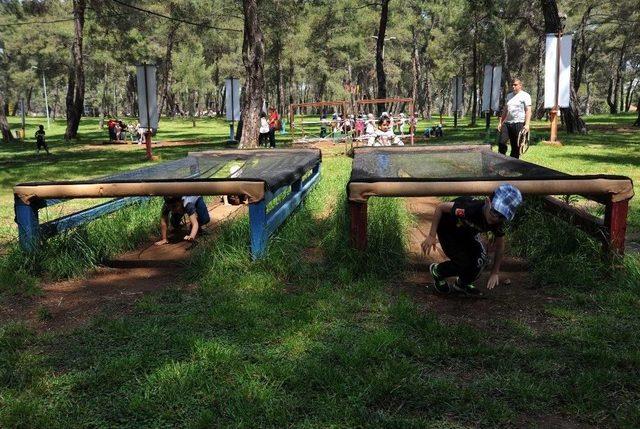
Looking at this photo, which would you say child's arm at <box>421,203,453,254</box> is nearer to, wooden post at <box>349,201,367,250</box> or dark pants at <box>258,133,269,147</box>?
wooden post at <box>349,201,367,250</box>

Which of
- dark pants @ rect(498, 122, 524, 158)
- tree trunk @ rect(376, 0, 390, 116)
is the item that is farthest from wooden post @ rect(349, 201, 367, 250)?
tree trunk @ rect(376, 0, 390, 116)

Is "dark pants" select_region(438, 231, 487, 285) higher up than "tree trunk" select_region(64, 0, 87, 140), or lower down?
lower down

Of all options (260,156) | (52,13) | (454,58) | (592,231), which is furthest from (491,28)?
(592,231)

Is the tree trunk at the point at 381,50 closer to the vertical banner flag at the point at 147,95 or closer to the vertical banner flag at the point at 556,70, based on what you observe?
the vertical banner flag at the point at 556,70

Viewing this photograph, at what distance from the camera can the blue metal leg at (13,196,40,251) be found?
4.89 meters

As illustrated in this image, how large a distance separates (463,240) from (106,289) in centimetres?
288

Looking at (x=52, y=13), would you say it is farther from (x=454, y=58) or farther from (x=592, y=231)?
(x=592, y=231)

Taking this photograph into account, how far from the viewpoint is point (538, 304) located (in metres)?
4.00

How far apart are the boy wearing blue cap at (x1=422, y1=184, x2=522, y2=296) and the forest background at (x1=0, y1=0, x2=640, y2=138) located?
15.5m

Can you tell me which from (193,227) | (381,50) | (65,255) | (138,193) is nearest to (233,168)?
(193,227)

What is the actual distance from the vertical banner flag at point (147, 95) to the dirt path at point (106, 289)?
28.7ft

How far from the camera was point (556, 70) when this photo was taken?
14.0m

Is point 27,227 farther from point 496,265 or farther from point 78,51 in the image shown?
point 78,51

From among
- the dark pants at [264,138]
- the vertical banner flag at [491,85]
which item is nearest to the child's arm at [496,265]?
the dark pants at [264,138]
